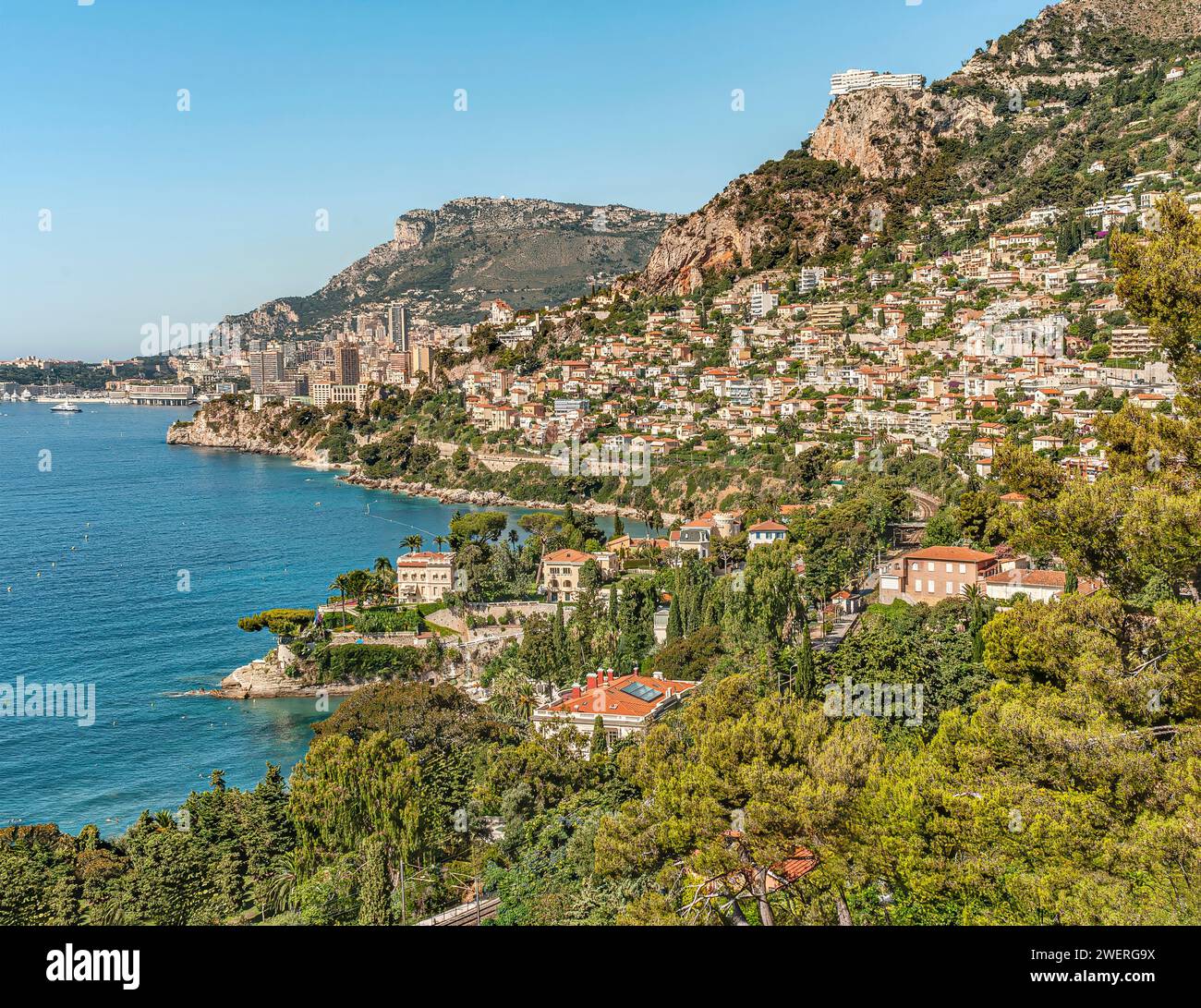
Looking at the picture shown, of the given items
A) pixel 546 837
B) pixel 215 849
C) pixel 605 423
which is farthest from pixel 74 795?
pixel 605 423

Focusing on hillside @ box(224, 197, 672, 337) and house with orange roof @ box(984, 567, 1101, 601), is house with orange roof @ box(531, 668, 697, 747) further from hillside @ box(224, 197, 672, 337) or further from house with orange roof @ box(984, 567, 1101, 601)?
hillside @ box(224, 197, 672, 337)

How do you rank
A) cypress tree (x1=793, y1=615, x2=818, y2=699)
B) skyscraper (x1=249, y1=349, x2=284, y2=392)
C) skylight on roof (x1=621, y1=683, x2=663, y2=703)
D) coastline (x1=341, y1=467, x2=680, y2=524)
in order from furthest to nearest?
skyscraper (x1=249, y1=349, x2=284, y2=392) < coastline (x1=341, y1=467, x2=680, y2=524) < skylight on roof (x1=621, y1=683, x2=663, y2=703) < cypress tree (x1=793, y1=615, x2=818, y2=699)

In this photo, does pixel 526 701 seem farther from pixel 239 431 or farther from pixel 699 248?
pixel 239 431

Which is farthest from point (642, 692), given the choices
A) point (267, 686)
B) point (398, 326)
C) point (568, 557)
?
point (398, 326)

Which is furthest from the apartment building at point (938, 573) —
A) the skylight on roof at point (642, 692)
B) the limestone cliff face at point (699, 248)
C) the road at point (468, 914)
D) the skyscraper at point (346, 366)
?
the skyscraper at point (346, 366)

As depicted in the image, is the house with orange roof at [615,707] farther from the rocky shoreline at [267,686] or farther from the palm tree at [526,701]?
the rocky shoreline at [267,686]

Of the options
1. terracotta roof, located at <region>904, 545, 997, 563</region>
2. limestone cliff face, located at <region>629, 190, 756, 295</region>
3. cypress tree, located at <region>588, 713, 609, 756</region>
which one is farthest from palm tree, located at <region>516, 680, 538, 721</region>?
limestone cliff face, located at <region>629, 190, 756, 295</region>

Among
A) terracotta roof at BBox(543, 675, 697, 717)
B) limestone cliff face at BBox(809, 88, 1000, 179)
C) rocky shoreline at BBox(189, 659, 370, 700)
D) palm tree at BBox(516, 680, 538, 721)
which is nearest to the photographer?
terracotta roof at BBox(543, 675, 697, 717)
